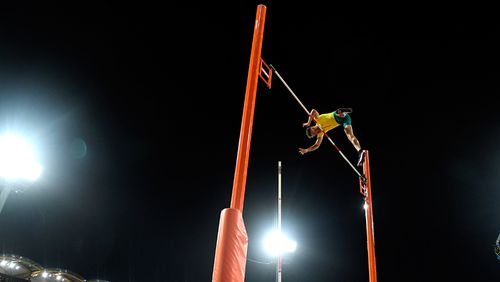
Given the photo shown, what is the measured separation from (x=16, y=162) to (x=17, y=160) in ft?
0.19

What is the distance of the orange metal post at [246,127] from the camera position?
138 inches

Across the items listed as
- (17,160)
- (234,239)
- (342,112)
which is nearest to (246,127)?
(234,239)

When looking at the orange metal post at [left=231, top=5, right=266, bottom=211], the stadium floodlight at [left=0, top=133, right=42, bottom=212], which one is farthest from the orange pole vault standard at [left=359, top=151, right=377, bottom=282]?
the stadium floodlight at [left=0, top=133, right=42, bottom=212]

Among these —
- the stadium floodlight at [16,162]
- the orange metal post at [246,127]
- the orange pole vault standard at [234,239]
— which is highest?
the stadium floodlight at [16,162]

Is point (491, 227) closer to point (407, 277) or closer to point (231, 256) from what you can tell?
point (407, 277)

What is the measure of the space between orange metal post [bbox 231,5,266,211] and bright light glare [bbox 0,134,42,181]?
846 cm

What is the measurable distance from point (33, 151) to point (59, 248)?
795cm

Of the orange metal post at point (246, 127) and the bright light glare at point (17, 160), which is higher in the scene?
the bright light glare at point (17, 160)

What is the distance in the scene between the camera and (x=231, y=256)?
303 cm

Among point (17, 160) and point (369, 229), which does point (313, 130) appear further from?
point (17, 160)

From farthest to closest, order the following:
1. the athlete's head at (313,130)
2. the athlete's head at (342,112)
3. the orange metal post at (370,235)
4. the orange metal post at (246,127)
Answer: the athlete's head at (313,130) → the athlete's head at (342,112) → the orange metal post at (370,235) → the orange metal post at (246,127)

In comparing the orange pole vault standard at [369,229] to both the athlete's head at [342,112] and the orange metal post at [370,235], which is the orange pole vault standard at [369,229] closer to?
the orange metal post at [370,235]

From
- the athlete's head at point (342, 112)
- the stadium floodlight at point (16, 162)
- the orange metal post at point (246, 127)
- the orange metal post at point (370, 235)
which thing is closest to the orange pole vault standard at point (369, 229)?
the orange metal post at point (370, 235)

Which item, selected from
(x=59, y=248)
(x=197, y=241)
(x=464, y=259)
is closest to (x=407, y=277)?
(x=464, y=259)
